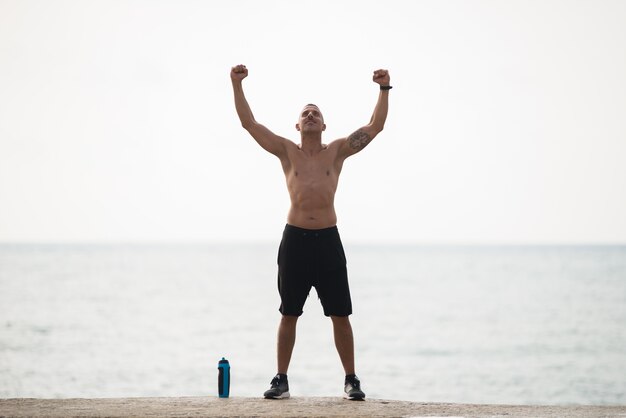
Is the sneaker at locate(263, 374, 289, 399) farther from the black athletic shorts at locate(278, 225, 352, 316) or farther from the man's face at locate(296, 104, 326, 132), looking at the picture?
the man's face at locate(296, 104, 326, 132)

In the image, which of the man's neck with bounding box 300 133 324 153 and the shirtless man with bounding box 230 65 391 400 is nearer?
the shirtless man with bounding box 230 65 391 400

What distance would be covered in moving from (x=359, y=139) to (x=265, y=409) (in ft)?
8.05

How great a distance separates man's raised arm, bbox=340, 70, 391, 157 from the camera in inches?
280

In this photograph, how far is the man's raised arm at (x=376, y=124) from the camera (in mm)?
7102

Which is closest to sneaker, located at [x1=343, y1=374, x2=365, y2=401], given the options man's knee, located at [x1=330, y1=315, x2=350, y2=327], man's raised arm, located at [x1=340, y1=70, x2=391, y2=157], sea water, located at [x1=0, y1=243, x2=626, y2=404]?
man's knee, located at [x1=330, y1=315, x2=350, y2=327]

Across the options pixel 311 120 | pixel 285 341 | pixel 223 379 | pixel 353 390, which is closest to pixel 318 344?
pixel 223 379

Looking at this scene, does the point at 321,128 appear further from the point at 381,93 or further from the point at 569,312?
the point at 569,312

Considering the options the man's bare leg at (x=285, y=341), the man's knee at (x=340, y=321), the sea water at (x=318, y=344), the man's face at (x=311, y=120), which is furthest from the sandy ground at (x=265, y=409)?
the sea water at (x=318, y=344)

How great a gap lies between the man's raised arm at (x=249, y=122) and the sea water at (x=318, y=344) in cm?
1538

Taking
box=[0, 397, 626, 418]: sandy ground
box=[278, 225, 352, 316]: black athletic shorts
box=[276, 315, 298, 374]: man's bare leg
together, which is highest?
box=[278, 225, 352, 316]: black athletic shorts

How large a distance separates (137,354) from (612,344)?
1859 cm

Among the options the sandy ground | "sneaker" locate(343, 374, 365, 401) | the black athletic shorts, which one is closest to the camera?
the sandy ground

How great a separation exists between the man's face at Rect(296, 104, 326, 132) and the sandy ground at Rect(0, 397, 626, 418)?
2305mm

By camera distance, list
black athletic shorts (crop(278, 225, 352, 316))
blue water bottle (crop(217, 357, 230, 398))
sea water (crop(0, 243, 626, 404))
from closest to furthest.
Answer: black athletic shorts (crop(278, 225, 352, 316))
blue water bottle (crop(217, 357, 230, 398))
sea water (crop(0, 243, 626, 404))
